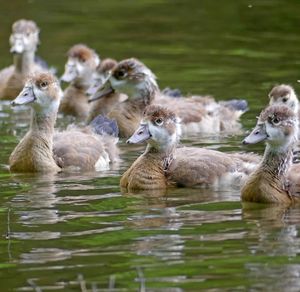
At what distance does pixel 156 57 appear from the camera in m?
21.0

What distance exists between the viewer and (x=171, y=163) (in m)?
13.1

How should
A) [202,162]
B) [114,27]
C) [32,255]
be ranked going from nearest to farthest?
[32,255] < [202,162] < [114,27]

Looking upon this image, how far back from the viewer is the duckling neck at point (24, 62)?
20.6m

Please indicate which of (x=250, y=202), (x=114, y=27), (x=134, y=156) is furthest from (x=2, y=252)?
(x=114, y=27)

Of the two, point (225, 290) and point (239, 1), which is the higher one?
point (239, 1)

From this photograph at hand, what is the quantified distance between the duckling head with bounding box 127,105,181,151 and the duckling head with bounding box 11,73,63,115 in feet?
5.88

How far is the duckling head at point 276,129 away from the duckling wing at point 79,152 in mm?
2667

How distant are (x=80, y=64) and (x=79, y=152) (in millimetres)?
5145

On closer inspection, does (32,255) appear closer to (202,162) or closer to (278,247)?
(278,247)

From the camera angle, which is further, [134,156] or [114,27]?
[114,27]

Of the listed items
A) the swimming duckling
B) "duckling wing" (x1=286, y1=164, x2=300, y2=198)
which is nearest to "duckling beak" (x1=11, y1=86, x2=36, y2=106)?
the swimming duckling

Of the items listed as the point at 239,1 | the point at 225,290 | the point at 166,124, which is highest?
the point at 239,1

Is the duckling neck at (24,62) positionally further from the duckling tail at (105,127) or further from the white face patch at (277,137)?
the white face patch at (277,137)

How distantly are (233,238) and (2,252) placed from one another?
71.4 inches
